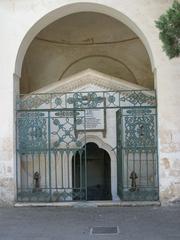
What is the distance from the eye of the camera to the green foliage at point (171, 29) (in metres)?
7.23

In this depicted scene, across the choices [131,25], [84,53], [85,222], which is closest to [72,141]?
[85,222]

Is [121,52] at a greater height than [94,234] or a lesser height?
greater

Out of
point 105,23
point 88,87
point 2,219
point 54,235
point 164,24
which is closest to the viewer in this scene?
point 164,24

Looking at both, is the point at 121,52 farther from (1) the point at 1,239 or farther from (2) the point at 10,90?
(1) the point at 1,239

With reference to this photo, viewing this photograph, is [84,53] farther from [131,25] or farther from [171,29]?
[171,29]

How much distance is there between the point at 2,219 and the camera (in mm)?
9312

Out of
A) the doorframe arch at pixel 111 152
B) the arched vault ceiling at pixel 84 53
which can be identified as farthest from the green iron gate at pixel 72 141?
the arched vault ceiling at pixel 84 53

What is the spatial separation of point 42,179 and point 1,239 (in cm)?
414

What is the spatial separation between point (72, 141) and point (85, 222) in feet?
9.11

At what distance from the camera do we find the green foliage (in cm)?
723

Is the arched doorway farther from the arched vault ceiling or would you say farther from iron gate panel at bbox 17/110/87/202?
the arched vault ceiling

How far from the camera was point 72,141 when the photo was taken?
11.3 m

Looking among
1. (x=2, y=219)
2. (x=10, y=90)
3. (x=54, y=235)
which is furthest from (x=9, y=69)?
(x=54, y=235)

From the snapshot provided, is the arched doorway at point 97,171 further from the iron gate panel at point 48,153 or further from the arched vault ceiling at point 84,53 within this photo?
the arched vault ceiling at point 84,53
